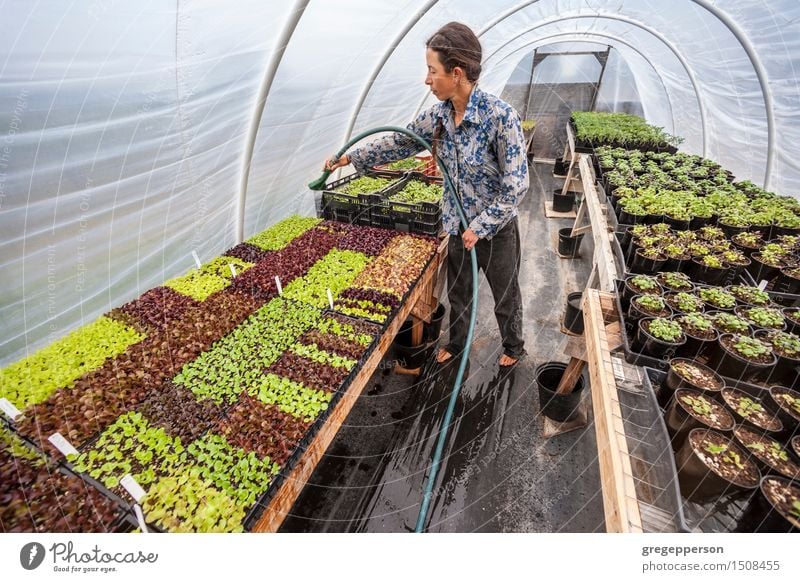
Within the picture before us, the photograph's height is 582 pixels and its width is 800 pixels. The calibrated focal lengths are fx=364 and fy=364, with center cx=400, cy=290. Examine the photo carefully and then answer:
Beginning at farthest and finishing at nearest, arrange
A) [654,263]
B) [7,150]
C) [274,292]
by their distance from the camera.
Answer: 1. [274,292]
2. [654,263]
3. [7,150]

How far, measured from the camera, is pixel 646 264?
103 inches

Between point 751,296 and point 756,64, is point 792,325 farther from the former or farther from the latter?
point 756,64

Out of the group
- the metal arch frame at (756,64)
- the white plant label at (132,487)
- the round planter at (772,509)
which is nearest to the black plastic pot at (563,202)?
the metal arch frame at (756,64)

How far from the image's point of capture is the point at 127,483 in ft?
4.25

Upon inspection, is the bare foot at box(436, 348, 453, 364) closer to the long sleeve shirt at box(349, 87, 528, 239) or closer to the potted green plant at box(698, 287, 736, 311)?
the long sleeve shirt at box(349, 87, 528, 239)

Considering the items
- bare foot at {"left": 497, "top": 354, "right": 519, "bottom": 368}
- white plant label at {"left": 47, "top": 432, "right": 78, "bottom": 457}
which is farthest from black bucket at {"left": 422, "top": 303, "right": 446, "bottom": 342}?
white plant label at {"left": 47, "top": 432, "right": 78, "bottom": 457}

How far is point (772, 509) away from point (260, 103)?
11.6 feet

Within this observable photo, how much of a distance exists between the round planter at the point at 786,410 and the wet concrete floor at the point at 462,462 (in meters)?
1.26

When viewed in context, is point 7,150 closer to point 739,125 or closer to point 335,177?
point 335,177

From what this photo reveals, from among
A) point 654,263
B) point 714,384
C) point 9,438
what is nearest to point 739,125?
point 654,263

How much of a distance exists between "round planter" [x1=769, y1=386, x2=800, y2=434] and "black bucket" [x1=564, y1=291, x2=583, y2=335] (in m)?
2.08

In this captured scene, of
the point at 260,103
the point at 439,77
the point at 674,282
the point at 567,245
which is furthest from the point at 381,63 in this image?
the point at 674,282

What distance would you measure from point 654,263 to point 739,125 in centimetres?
406

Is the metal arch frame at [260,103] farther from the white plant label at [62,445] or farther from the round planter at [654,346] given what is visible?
the round planter at [654,346]
